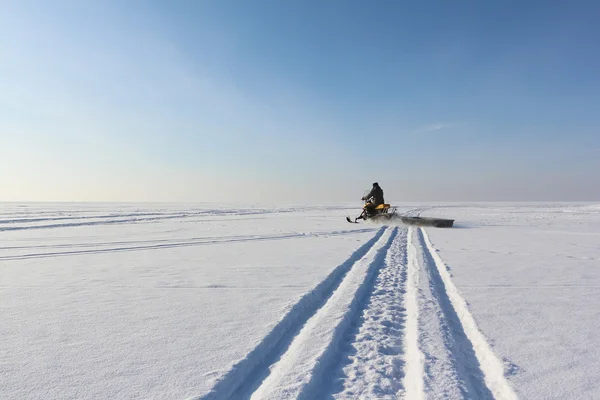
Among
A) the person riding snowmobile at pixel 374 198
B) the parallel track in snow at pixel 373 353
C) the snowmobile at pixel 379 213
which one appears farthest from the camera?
the person riding snowmobile at pixel 374 198

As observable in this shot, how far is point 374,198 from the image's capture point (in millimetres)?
18266

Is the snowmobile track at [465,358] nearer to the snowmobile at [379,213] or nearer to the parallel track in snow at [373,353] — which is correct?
the parallel track in snow at [373,353]

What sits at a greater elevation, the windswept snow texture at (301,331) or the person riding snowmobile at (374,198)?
the person riding snowmobile at (374,198)

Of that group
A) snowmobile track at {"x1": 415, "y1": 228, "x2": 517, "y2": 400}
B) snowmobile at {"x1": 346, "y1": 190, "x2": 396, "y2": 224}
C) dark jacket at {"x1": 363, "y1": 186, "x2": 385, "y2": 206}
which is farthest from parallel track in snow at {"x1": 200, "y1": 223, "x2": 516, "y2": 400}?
dark jacket at {"x1": 363, "y1": 186, "x2": 385, "y2": 206}

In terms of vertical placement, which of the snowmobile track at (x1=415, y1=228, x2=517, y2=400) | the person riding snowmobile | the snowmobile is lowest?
the snowmobile track at (x1=415, y1=228, x2=517, y2=400)

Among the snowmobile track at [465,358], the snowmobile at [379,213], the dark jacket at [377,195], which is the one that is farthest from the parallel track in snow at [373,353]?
the dark jacket at [377,195]

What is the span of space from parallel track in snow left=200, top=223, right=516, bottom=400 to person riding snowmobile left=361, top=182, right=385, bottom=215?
43.7 ft

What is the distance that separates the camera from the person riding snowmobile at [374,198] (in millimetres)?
18109

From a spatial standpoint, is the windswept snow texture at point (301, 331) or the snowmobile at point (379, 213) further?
the snowmobile at point (379, 213)

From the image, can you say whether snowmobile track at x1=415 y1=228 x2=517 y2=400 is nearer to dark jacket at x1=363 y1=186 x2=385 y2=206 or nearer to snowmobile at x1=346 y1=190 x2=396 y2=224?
snowmobile at x1=346 y1=190 x2=396 y2=224

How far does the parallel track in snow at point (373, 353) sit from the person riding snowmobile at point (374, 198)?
13320mm

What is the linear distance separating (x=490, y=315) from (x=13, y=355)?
14.6 ft

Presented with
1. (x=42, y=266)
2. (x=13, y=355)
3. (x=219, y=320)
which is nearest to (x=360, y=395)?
(x=219, y=320)

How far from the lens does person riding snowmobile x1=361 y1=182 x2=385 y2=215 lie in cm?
1811
